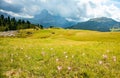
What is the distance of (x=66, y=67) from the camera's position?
1450cm

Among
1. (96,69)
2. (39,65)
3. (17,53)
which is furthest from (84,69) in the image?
(17,53)

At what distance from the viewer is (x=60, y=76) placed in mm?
13219

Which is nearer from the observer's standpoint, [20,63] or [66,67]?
[66,67]

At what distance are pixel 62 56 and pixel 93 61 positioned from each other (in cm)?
261

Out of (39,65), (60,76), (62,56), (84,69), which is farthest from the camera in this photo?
(62,56)

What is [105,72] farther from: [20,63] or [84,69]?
[20,63]

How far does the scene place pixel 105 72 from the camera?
14062 mm

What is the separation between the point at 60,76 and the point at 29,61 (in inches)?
140

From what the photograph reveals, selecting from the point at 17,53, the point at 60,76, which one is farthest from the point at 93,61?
the point at 17,53

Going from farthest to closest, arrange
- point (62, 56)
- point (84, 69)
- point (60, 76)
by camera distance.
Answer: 1. point (62, 56)
2. point (84, 69)
3. point (60, 76)

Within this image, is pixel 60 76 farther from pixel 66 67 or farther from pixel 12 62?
pixel 12 62

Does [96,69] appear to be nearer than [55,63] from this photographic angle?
Yes

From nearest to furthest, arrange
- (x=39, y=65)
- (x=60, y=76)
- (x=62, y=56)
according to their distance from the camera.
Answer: (x=60, y=76), (x=39, y=65), (x=62, y=56)

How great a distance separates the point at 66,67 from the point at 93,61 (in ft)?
8.01
